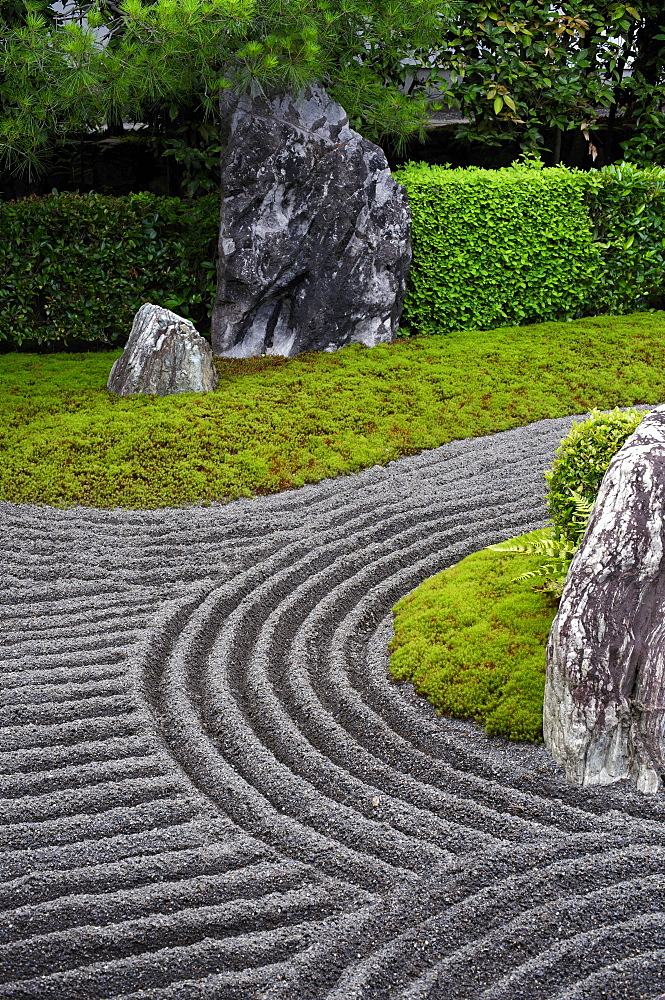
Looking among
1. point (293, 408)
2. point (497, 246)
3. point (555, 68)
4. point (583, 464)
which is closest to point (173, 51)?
point (293, 408)

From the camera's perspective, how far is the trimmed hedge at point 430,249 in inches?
405

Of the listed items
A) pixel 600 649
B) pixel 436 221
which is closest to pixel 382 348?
pixel 436 221

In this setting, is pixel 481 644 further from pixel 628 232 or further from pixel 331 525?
pixel 628 232

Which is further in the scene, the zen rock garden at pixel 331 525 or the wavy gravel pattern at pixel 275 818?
the zen rock garden at pixel 331 525

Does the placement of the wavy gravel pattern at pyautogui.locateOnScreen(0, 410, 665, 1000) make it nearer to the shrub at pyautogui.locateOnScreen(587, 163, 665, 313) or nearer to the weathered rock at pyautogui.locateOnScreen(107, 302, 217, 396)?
the weathered rock at pyautogui.locateOnScreen(107, 302, 217, 396)

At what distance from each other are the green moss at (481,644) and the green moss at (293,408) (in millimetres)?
2344

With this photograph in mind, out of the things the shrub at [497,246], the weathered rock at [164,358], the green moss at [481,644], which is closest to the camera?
the green moss at [481,644]

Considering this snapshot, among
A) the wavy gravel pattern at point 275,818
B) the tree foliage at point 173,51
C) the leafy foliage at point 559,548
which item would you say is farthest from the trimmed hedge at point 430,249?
the leafy foliage at point 559,548

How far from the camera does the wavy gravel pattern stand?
304cm

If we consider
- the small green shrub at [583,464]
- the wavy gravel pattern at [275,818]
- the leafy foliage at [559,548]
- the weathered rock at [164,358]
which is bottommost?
the wavy gravel pattern at [275,818]

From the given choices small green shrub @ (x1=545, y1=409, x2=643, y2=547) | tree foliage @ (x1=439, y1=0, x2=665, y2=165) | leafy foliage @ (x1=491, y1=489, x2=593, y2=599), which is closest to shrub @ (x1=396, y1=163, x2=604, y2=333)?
tree foliage @ (x1=439, y1=0, x2=665, y2=165)

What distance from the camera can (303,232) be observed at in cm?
949

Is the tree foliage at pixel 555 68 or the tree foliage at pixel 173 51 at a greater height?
the tree foliage at pixel 555 68

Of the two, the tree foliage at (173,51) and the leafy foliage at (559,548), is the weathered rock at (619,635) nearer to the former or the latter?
the leafy foliage at (559,548)
